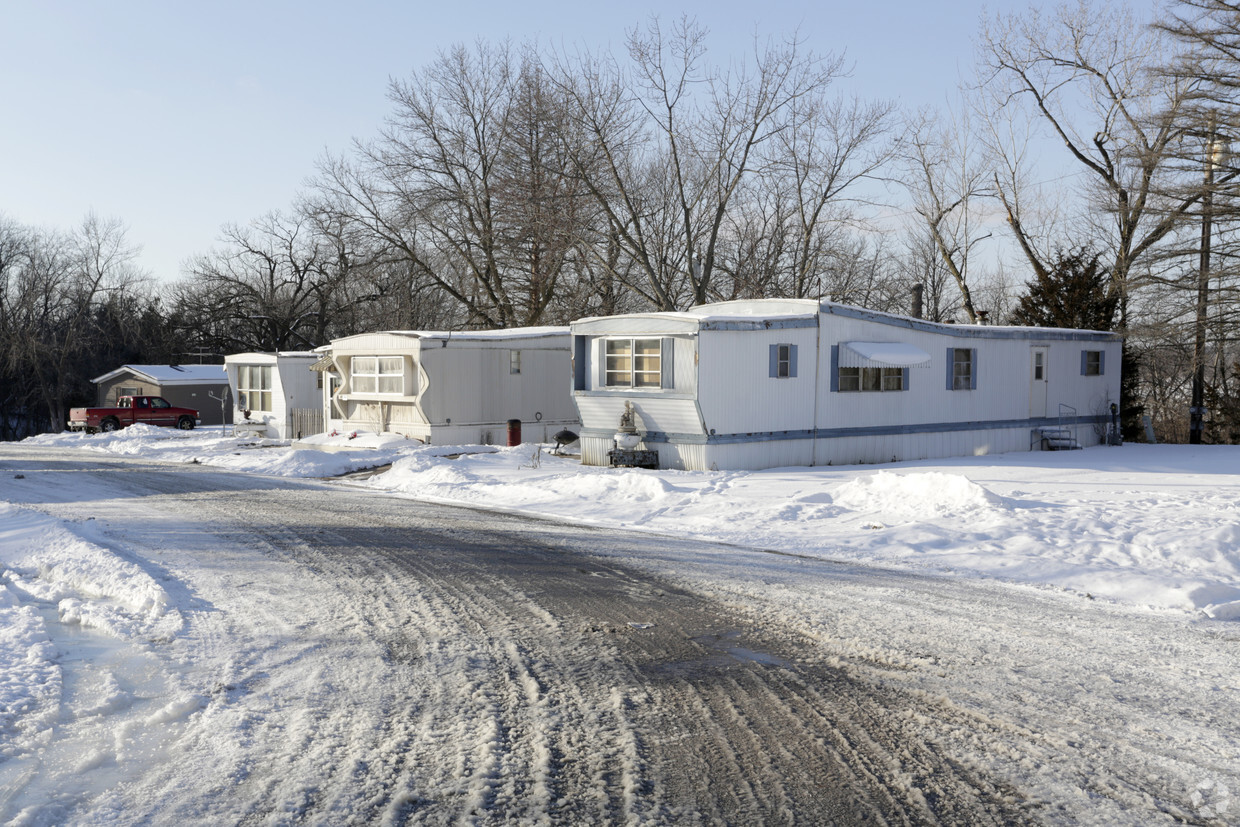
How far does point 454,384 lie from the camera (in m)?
22.8

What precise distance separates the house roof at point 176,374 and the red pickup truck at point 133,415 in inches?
133

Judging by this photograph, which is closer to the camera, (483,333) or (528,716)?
(528,716)

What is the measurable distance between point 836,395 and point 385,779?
15683 mm

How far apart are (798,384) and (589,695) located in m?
13.5

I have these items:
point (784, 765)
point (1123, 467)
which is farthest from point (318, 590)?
point (1123, 467)

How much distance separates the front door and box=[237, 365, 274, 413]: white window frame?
2191cm

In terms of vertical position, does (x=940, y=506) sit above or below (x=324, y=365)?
below

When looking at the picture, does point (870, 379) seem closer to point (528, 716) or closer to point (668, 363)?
point (668, 363)

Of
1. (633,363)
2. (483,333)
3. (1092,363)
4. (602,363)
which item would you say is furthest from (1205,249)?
(483,333)

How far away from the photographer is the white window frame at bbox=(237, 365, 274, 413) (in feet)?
98.7

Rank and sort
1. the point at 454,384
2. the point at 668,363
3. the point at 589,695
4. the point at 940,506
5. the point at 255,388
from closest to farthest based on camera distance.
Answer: the point at 589,695 → the point at 940,506 → the point at 668,363 → the point at 454,384 → the point at 255,388

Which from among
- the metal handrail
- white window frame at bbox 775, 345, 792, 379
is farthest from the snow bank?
the metal handrail

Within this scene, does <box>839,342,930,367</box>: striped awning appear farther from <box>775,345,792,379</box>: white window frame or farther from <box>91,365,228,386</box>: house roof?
<box>91,365,228,386</box>: house roof

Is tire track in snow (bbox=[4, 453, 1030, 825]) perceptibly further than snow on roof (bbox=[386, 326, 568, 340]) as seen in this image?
No
